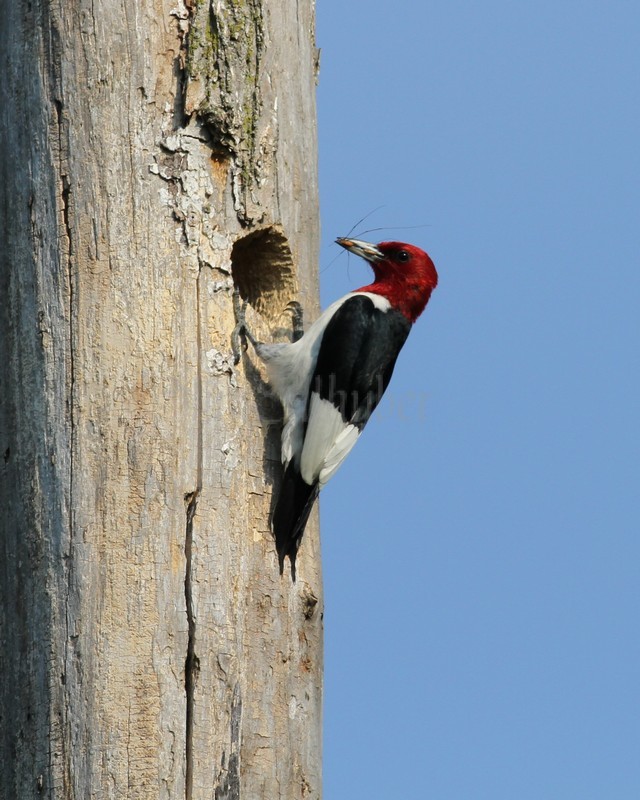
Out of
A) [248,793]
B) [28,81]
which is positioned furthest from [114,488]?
[28,81]

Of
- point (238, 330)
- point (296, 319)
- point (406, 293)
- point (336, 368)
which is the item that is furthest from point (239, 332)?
point (406, 293)

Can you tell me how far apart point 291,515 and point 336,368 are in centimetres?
75

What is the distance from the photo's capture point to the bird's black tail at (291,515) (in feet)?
12.3

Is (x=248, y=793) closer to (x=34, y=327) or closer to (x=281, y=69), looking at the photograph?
(x=34, y=327)

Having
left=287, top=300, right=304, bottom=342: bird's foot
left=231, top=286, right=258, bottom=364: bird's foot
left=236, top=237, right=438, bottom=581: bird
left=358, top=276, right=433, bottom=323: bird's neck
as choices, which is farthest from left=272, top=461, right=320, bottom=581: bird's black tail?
left=358, top=276, right=433, bottom=323: bird's neck

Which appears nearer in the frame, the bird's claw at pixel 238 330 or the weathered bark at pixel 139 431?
the weathered bark at pixel 139 431

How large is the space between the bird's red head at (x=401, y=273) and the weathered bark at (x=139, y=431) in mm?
1124

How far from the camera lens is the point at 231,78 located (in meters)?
3.78

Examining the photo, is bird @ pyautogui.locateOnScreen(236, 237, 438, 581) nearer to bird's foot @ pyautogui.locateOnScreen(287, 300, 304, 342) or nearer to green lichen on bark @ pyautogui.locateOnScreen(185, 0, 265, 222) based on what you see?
bird's foot @ pyautogui.locateOnScreen(287, 300, 304, 342)

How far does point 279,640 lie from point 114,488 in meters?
0.68

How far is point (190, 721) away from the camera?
334 cm

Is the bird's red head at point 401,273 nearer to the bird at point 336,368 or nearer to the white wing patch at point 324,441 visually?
the bird at point 336,368

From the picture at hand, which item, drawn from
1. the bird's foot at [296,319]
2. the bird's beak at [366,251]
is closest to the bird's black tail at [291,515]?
the bird's foot at [296,319]

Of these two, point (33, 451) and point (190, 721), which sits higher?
point (33, 451)
